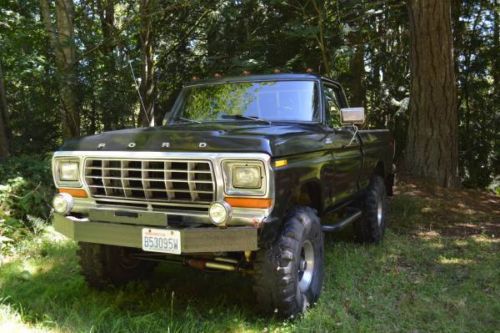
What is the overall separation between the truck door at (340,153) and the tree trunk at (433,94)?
3926mm

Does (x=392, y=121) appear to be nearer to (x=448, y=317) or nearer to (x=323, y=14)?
(x=323, y=14)

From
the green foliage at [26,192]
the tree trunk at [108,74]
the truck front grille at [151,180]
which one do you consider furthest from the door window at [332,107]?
the tree trunk at [108,74]

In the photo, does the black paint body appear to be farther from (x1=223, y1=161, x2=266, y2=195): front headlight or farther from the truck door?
(x1=223, y1=161, x2=266, y2=195): front headlight

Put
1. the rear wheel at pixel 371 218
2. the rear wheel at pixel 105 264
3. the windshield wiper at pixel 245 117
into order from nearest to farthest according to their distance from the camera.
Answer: the rear wheel at pixel 105 264
the windshield wiper at pixel 245 117
the rear wheel at pixel 371 218

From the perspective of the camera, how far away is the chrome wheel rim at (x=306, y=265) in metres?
4.00

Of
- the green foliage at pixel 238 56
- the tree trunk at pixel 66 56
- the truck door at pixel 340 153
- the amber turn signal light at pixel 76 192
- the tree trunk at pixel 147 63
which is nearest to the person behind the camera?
the amber turn signal light at pixel 76 192

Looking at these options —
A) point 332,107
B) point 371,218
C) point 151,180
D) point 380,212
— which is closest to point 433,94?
point 380,212

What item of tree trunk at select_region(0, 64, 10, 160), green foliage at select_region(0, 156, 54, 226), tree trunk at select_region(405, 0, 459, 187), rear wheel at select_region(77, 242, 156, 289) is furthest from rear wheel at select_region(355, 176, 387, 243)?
tree trunk at select_region(0, 64, 10, 160)

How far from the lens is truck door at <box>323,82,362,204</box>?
4680 mm

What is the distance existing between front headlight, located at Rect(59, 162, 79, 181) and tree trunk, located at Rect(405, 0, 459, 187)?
678 cm

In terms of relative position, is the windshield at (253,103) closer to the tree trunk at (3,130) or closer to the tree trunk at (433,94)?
the tree trunk at (433,94)

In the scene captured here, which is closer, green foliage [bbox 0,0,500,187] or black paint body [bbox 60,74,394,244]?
black paint body [bbox 60,74,394,244]

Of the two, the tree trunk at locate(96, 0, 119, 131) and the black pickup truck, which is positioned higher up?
the tree trunk at locate(96, 0, 119, 131)

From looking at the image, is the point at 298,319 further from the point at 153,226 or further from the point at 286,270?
the point at 153,226
